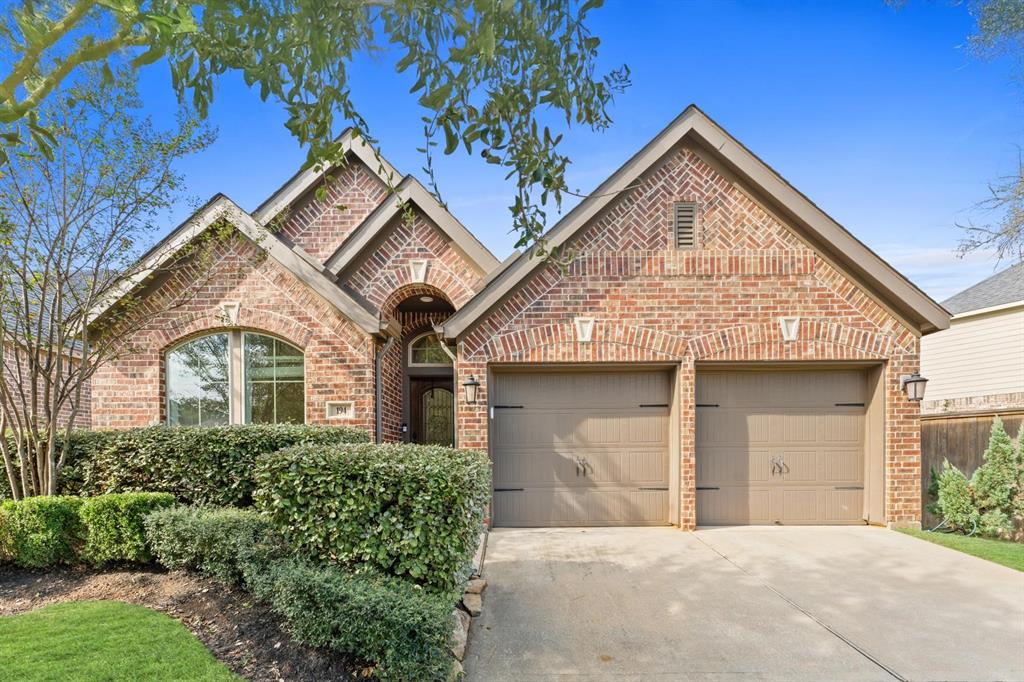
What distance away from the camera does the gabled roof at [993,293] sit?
1531 centimetres

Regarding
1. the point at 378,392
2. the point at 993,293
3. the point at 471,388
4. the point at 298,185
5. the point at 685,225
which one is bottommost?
the point at 378,392

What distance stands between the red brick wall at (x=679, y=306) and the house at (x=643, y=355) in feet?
0.10

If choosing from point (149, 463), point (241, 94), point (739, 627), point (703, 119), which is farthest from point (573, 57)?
point (149, 463)

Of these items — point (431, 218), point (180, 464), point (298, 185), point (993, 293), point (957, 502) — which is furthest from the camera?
point (993, 293)

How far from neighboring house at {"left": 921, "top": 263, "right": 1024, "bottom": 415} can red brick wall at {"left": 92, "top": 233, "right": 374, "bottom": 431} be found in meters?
13.1

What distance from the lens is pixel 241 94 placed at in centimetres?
528

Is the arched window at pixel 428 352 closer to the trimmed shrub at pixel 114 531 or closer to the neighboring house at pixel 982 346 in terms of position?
the trimmed shrub at pixel 114 531

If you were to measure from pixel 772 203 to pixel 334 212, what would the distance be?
7.84 m

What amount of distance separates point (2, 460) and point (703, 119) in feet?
33.6

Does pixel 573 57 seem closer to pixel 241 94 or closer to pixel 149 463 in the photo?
pixel 241 94

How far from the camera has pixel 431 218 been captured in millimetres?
10203

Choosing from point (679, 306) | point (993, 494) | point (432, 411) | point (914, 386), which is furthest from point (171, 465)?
point (993, 494)

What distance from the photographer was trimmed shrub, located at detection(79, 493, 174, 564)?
5934 millimetres

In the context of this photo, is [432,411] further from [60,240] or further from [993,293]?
[993,293]
